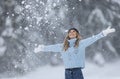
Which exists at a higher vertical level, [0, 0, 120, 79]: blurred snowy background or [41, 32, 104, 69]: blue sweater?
[0, 0, 120, 79]: blurred snowy background

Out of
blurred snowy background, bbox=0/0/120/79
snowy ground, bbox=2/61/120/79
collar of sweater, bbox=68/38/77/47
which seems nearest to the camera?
collar of sweater, bbox=68/38/77/47

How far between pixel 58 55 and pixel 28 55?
0.78 meters

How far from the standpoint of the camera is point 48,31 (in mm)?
12688

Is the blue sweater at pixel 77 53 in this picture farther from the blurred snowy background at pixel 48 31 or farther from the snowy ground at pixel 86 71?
the blurred snowy background at pixel 48 31

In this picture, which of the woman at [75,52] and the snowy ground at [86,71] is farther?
the snowy ground at [86,71]

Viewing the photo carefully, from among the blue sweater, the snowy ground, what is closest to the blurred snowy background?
the snowy ground

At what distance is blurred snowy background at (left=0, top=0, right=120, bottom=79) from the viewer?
12539 millimetres

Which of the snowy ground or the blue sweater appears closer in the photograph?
the blue sweater

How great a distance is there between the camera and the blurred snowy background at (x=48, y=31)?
41.1ft

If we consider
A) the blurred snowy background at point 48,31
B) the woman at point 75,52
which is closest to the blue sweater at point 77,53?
the woman at point 75,52

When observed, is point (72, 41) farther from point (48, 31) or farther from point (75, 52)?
point (48, 31)

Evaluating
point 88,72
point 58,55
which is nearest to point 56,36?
point 58,55

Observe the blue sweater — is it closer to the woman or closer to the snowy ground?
the woman

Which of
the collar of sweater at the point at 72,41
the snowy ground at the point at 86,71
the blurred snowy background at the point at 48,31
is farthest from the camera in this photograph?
the blurred snowy background at the point at 48,31
